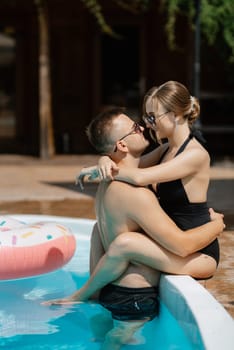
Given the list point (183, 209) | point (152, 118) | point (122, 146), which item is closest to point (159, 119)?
point (152, 118)

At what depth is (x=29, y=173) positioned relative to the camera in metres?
11.2

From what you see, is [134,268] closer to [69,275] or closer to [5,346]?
[5,346]

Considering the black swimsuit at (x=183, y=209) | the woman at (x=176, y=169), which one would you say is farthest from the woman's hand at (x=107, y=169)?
the black swimsuit at (x=183, y=209)

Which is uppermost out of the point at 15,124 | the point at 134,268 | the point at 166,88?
the point at 166,88

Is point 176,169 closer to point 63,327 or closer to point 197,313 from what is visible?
point 197,313

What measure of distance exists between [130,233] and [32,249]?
1.17 meters

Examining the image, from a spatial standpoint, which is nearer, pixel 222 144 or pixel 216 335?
pixel 216 335

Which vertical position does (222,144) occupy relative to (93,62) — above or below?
below

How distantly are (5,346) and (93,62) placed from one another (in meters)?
10.6

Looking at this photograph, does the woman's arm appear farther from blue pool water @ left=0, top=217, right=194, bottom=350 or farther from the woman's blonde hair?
blue pool water @ left=0, top=217, right=194, bottom=350

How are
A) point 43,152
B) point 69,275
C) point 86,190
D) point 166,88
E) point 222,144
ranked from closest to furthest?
point 166,88
point 69,275
point 86,190
point 43,152
point 222,144

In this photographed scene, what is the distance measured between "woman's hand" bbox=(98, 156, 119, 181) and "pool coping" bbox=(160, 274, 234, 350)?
56 centimetres

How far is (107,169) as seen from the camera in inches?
165

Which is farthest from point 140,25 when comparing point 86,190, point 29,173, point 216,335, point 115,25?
point 216,335
